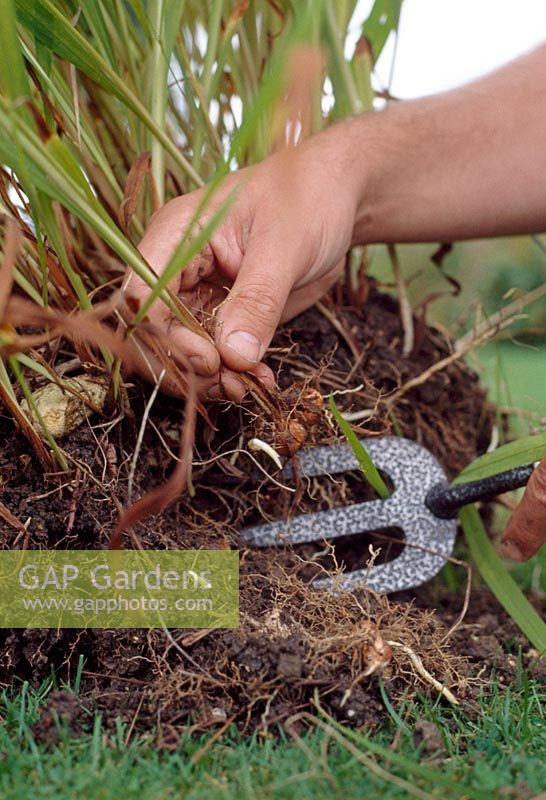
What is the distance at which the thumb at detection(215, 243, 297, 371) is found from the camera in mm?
751

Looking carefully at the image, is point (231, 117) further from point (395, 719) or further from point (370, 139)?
point (395, 719)

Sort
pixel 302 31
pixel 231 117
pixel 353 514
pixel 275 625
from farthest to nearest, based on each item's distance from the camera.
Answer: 1. pixel 231 117
2. pixel 353 514
3. pixel 275 625
4. pixel 302 31

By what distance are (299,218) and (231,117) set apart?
0.44m

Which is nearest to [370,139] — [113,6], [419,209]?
[419,209]

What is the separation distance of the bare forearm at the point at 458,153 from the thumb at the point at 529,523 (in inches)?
17.3

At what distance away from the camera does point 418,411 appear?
1.14 meters

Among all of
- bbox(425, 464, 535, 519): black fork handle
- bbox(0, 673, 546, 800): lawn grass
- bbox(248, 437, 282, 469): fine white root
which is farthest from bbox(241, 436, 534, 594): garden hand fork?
bbox(0, 673, 546, 800): lawn grass

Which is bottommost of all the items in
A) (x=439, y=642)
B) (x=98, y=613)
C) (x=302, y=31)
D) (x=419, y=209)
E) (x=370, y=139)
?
(x=439, y=642)

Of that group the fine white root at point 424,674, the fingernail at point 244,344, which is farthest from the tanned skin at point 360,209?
the fine white root at point 424,674

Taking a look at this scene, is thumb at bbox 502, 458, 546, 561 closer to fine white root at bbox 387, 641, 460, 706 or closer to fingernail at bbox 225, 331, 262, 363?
fine white root at bbox 387, 641, 460, 706

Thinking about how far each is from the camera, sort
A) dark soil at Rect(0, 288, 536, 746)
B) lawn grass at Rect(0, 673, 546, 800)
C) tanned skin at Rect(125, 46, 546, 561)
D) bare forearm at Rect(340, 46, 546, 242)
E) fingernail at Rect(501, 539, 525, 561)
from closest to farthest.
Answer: lawn grass at Rect(0, 673, 546, 800), dark soil at Rect(0, 288, 536, 746), tanned skin at Rect(125, 46, 546, 561), fingernail at Rect(501, 539, 525, 561), bare forearm at Rect(340, 46, 546, 242)

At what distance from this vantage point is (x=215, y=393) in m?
0.82

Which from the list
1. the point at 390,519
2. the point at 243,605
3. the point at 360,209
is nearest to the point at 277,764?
the point at 243,605
